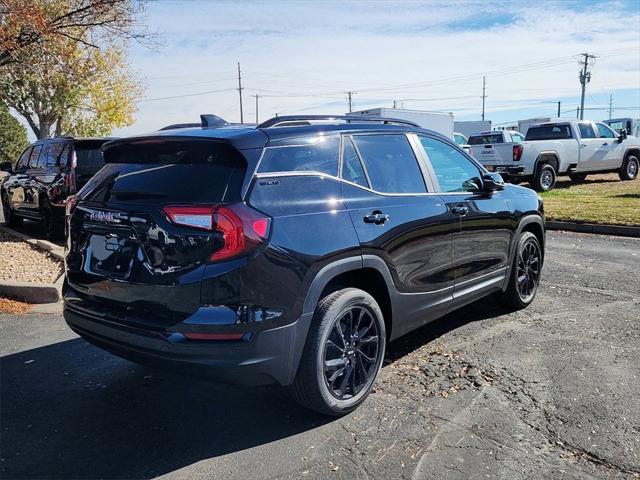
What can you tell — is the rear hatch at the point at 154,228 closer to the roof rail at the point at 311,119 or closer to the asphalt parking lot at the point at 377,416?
the roof rail at the point at 311,119

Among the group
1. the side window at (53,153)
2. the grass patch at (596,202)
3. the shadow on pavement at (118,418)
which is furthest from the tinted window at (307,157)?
the grass patch at (596,202)

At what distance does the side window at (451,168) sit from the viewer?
15.2 ft

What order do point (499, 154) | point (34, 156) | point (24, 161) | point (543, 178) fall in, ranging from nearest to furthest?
point (34, 156) → point (24, 161) → point (499, 154) → point (543, 178)

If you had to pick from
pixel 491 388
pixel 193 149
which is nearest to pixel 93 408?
pixel 193 149

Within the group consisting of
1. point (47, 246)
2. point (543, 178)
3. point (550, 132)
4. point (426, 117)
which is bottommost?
point (47, 246)

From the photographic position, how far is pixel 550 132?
18.7m

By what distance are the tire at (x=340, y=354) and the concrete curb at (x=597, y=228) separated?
8310mm

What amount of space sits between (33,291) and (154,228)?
12.0ft

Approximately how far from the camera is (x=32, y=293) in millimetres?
5961

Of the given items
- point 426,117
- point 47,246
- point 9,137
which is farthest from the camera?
point 9,137

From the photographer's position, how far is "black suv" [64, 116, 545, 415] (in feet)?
9.68

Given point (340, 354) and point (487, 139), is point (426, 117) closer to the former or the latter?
point (487, 139)

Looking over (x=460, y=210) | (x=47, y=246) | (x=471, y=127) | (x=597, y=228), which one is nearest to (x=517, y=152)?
(x=597, y=228)

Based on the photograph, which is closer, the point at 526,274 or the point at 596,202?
the point at 526,274
